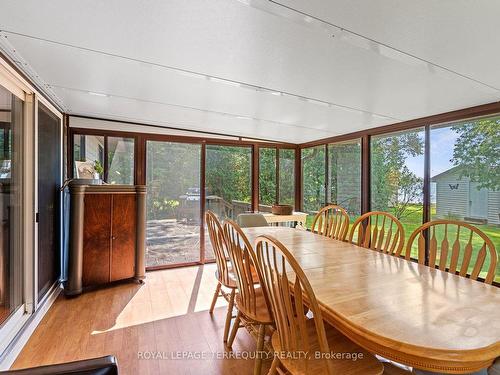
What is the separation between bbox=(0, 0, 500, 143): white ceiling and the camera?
4.03 feet

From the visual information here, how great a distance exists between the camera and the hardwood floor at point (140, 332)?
1880mm

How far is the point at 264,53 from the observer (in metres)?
1.63

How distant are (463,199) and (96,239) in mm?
4019

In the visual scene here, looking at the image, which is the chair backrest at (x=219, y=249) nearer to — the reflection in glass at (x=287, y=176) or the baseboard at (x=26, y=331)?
the baseboard at (x=26, y=331)

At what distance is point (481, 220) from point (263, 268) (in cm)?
251

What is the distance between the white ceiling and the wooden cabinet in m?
1.05

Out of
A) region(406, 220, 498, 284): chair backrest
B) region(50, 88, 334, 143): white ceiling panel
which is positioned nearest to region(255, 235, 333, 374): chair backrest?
region(406, 220, 498, 284): chair backrest

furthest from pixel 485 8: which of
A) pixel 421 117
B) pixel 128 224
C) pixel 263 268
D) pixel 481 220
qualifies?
pixel 128 224

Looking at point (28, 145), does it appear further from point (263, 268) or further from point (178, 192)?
point (263, 268)

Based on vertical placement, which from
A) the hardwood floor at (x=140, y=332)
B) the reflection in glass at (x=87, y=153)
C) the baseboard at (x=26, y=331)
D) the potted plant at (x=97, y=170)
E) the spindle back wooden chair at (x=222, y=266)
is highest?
the reflection in glass at (x=87, y=153)

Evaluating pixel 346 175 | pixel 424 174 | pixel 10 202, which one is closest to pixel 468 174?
pixel 424 174

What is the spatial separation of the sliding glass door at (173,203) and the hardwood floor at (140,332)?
0.78 meters

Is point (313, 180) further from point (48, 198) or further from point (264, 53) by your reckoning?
point (48, 198)

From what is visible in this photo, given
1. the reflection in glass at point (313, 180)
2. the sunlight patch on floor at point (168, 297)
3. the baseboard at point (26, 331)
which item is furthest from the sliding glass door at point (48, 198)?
the reflection in glass at point (313, 180)
